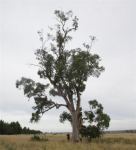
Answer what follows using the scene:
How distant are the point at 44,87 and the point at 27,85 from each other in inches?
70.4

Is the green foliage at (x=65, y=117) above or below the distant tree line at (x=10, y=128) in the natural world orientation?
below

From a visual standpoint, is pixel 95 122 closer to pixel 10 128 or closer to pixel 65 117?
pixel 65 117

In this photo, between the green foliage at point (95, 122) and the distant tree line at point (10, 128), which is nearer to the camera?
the green foliage at point (95, 122)

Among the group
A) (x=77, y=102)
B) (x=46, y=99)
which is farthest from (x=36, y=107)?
(x=77, y=102)

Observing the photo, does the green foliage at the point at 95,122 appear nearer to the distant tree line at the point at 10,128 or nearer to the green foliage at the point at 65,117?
the green foliage at the point at 65,117

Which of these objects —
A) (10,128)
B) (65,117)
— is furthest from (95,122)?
(10,128)

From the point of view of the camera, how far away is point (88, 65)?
140ft

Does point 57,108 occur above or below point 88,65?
below

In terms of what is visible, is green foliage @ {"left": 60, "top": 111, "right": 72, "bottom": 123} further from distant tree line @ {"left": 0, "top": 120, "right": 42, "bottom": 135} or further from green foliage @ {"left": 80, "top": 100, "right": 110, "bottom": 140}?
distant tree line @ {"left": 0, "top": 120, "right": 42, "bottom": 135}

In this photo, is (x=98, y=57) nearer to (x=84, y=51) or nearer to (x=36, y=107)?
(x=84, y=51)

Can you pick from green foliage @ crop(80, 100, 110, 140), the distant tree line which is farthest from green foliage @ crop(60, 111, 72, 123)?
the distant tree line

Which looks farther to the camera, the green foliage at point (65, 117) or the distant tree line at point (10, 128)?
the distant tree line at point (10, 128)

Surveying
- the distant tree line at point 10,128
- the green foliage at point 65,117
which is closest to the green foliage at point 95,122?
the green foliage at point 65,117

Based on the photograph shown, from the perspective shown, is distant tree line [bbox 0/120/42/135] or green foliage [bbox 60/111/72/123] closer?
green foliage [bbox 60/111/72/123]
